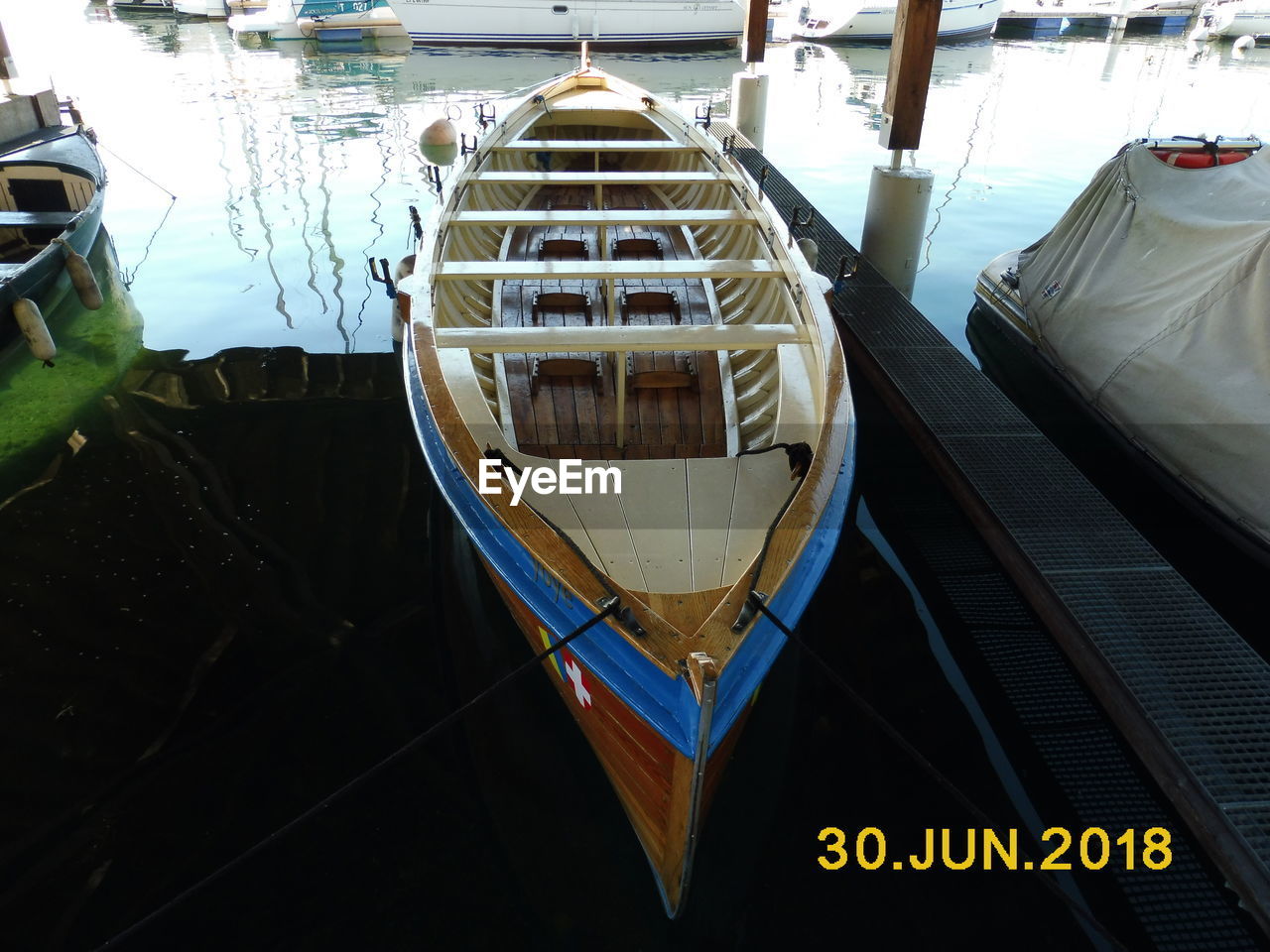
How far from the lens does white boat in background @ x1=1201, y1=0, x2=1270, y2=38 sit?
36.6m

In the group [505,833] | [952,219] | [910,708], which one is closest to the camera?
[505,833]

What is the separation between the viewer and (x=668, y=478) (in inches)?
173

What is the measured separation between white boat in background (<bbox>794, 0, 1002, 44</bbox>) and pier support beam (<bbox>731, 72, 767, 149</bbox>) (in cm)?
2512

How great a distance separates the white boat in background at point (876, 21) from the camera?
35.5m

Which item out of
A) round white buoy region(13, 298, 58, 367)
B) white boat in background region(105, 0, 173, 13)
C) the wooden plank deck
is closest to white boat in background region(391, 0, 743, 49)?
white boat in background region(105, 0, 173, 13)

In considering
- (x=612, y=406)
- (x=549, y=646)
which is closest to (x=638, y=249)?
(x=612, y=406)

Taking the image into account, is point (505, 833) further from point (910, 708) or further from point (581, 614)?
point (910, 708)

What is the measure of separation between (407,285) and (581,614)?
10.9 feet

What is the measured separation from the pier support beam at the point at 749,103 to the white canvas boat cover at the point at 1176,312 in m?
8.02

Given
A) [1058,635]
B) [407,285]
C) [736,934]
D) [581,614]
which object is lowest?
[736,934]

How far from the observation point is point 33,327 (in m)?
7.98

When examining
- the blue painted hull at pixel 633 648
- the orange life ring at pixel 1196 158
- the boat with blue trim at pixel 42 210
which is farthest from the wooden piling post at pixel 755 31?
the blue painted hull at pixel 633 648

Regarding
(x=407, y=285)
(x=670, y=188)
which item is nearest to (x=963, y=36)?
(x=670, y=188)
